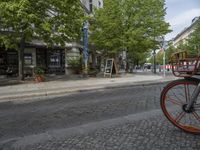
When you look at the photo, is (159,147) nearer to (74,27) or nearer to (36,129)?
(36,129)

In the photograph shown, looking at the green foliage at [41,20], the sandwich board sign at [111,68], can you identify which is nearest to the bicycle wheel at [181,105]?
the green foliage at [41,20]

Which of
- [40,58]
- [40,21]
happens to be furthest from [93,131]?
[40,58]

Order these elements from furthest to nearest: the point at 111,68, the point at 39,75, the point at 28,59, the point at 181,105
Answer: the point at 28,59 < the point at 111,68 < the point at 39,75 < the point at 181,105

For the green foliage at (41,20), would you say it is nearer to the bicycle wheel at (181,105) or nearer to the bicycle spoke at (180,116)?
the bicycle wheel at (181,105)

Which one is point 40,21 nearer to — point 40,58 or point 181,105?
point 40,58

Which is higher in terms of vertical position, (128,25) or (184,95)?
(128,25)

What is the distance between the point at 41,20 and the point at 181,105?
15044mm

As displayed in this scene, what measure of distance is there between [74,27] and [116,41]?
1125 cm

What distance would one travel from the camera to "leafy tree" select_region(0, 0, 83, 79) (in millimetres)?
17306

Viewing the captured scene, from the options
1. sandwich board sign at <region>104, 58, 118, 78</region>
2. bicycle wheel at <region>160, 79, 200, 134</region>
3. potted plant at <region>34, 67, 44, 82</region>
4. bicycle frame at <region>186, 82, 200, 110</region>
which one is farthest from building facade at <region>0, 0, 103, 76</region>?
bicycle frame at <region>186, 82, 200, 110</region>

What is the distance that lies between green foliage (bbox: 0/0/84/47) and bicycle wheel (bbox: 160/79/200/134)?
13.6m

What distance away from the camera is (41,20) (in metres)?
18.7

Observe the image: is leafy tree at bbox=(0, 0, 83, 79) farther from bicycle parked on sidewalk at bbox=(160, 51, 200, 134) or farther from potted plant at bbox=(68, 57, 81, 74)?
bicycle parked on sidewalk at bbox=(160, 51, 200, 134)

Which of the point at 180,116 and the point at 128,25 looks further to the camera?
the point at 128,25
